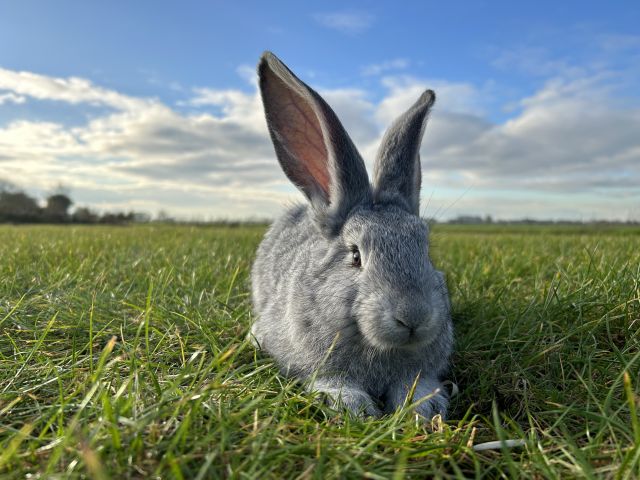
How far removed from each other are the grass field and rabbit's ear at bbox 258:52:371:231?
123cm

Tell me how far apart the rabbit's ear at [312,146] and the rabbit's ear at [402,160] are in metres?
0.20

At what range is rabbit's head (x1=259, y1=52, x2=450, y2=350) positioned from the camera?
3084 millimetres

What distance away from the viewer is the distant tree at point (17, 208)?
39750mm

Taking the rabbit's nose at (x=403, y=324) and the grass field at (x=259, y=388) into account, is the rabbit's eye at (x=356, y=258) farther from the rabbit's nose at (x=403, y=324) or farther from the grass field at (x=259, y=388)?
the grass field at (x=259, y=388)

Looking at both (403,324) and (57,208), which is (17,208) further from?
(403,324)

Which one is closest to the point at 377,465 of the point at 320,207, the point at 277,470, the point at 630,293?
the point at 277,470

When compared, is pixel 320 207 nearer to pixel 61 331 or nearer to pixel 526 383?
pixel 526 383

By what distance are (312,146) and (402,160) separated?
2.33 feet

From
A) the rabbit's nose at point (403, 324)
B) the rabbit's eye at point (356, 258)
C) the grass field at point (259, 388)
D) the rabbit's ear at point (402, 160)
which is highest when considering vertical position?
the rabbit's ear at point (402, 160)

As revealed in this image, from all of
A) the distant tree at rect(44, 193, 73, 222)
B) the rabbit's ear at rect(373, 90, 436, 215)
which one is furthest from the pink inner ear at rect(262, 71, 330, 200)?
the distant tree at rect(44, 193, 73, 222)

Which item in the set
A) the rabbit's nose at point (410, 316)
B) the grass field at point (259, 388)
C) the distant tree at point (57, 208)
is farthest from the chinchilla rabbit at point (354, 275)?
the distant tree at point (57, 208)

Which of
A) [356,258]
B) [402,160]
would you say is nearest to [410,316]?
[356,258]

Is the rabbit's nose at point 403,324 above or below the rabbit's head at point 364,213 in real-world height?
below

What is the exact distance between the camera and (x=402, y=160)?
4004 mm
